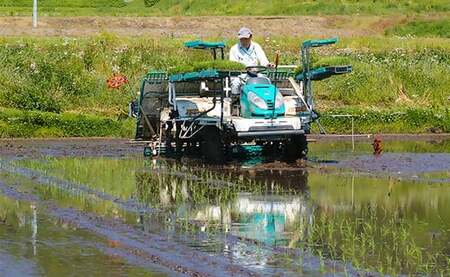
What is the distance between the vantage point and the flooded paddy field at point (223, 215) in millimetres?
9188

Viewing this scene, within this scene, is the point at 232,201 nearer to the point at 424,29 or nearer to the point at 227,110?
the point at 227,110

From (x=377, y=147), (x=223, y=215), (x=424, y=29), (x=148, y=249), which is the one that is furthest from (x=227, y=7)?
(x=148, y=249)

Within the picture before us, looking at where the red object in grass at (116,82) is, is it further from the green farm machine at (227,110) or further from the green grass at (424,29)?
the green grass at (424,29)

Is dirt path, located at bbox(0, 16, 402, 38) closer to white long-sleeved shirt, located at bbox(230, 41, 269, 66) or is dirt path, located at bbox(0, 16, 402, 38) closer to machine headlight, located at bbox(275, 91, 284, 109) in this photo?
white long-sleeved shirt, located at bbox(230, 41, 269, 66)

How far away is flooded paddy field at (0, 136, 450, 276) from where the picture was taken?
9.19 meters

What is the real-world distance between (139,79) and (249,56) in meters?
9.07

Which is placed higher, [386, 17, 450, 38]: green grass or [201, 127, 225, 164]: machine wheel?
[386, 17, 450, 38]: green grass

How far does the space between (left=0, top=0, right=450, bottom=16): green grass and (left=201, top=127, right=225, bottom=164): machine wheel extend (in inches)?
1182

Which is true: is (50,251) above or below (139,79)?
below

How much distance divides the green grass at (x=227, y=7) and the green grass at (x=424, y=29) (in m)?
3.73

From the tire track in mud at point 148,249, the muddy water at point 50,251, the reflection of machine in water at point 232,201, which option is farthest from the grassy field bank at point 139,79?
the muddy water at point 50,251

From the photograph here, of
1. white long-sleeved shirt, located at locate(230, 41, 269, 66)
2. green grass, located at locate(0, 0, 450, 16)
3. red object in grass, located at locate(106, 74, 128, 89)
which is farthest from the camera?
green grass, located at locate(0, 0, 450, 16)

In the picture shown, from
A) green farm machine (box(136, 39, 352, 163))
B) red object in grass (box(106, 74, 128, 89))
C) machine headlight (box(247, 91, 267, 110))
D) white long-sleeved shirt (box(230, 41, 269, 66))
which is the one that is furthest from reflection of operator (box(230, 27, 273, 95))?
red object in grass (box(106, 74, 128, 89))

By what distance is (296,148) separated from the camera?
17.3m
